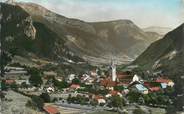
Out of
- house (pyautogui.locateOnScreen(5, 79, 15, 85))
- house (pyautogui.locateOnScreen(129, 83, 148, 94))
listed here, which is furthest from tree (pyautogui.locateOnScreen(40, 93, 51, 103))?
house (pyautogui.locateOnScreen(129, 83, 148, 94))

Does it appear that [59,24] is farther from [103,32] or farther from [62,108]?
[62,108]

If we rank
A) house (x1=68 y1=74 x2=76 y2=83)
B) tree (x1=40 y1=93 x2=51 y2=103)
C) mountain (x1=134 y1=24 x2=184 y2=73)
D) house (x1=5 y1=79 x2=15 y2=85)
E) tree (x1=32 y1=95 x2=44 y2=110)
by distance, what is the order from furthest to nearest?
mountain (x1=134 y1=24 x2=184 y2=73), house (x1=68 y1=74 x2=76 y2=83), tree (x1=40 y1=93 x2=51 y2=103), house (x1=5 y1=79 x2=15 y2=85), tree (x1=32 y1=95 x2=44 y2=110)

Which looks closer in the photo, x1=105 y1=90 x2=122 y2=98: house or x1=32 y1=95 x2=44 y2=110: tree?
x1=32 y1=95 x2=44 y2=110: tree

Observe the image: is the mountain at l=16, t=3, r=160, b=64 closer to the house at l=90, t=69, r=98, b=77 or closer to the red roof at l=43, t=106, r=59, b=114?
the house at l=90, t=69, r=98, b=77

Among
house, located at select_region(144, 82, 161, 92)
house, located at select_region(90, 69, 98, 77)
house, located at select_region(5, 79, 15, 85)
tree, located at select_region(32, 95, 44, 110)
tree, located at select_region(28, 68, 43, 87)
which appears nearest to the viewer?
tree, located at select_region(32, 95, 44, 110)

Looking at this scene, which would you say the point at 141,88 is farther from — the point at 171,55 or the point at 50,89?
the point at 171,55

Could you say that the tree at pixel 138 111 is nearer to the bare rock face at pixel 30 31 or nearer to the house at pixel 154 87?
the house at pixel 154 87

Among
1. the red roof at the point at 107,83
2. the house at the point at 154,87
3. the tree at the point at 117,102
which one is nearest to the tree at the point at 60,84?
the red roof at the point at 107,83
